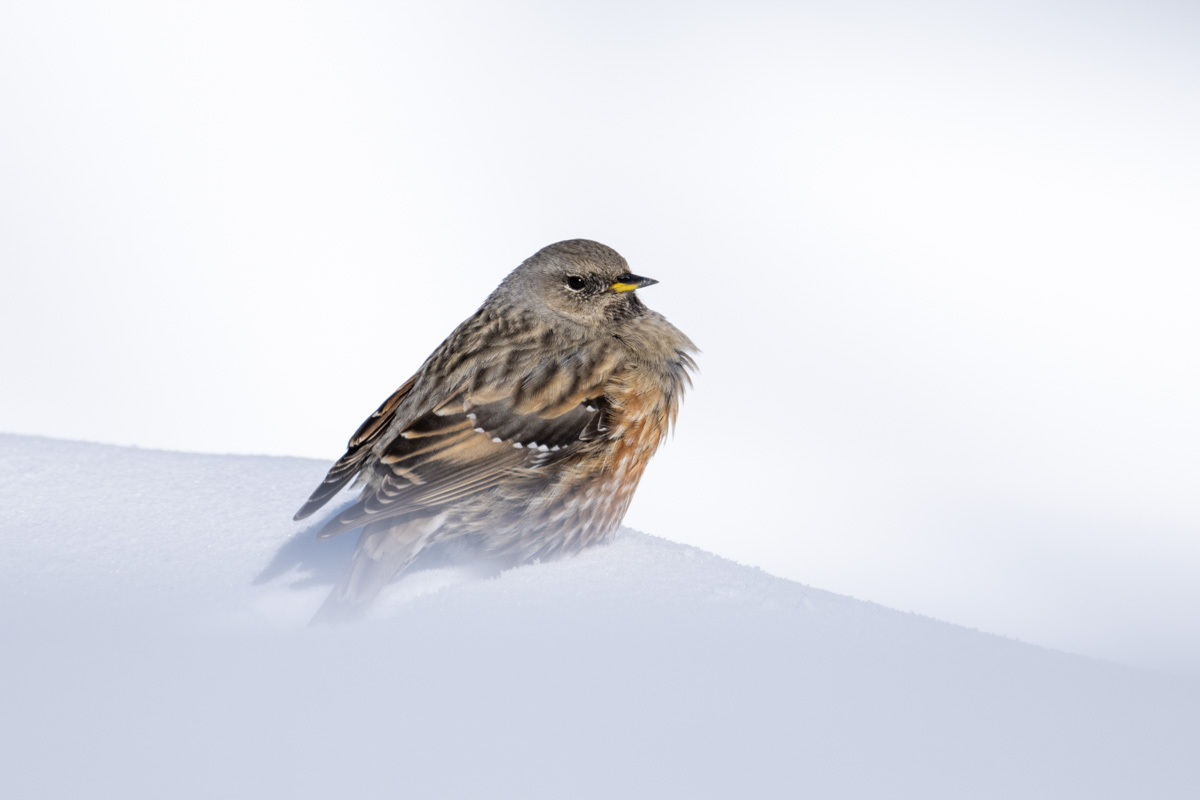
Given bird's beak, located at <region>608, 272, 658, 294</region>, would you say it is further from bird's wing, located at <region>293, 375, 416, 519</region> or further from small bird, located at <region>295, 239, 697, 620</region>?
bird's wing, located at <region>293, 375, 416, 519</region>

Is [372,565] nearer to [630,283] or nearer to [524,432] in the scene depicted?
[524,432]

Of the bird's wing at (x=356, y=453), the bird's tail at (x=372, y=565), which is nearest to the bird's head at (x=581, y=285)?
the bird's wing at (x=356, y=453)

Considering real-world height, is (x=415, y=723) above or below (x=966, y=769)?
below

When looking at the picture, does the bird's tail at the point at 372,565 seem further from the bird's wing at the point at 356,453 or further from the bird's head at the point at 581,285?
the bird's head at the point at 581,285

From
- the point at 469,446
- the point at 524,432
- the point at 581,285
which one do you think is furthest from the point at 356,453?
the point at 581,285

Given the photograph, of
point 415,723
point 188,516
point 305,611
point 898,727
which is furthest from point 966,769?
point 188,516

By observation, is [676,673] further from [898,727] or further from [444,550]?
[444,550]

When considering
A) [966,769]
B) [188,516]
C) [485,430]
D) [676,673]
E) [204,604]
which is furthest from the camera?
[188,516]

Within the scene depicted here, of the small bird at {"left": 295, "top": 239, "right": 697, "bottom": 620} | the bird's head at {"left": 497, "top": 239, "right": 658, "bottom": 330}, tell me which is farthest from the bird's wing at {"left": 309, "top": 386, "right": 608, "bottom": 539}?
the bird's head at {"left": 497, "top": 239, "right": 658, "bottom": 330}
